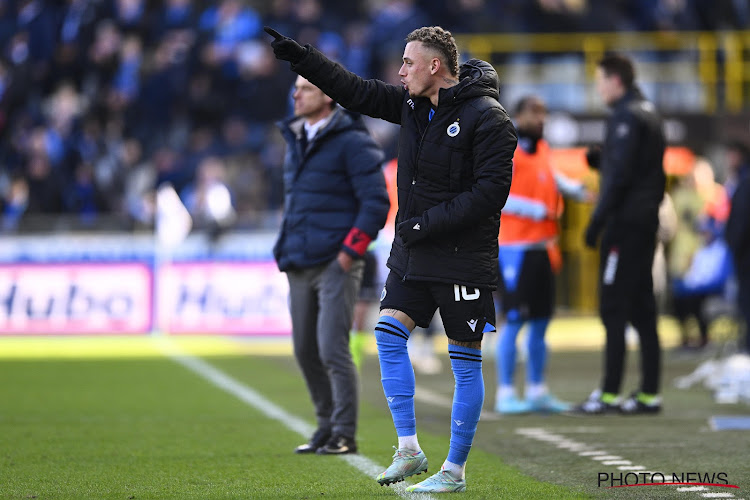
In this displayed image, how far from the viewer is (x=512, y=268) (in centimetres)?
959

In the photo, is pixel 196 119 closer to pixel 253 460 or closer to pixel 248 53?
pixel 248 53

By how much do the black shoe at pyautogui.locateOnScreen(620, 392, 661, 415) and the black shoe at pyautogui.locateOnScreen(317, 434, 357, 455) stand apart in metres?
2.67

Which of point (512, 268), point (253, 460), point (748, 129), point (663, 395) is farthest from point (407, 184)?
point (748, 129)

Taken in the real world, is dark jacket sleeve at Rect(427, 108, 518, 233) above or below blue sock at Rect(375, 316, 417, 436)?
above

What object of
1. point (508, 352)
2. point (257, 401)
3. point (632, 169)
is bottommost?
point (257, 401)

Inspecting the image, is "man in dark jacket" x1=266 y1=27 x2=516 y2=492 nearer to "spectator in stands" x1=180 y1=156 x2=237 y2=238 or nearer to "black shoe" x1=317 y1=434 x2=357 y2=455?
"black shoe" x1=317 y1=434 x2=357 y2=455

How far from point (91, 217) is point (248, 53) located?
448cm

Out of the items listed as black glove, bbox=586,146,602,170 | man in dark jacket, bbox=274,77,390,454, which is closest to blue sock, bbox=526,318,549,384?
black glove, bbox=586,146,602,170

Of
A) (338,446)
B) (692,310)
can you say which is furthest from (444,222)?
(692,310)

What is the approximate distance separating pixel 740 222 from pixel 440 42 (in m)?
6.73

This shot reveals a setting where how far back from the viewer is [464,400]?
19.2ft

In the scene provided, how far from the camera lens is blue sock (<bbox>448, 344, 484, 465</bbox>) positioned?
19.0 ft

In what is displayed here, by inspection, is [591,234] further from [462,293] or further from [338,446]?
[462,293]

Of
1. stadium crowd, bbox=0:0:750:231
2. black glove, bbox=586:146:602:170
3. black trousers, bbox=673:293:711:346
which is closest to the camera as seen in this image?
black glove, bbox=586:146:602:170
